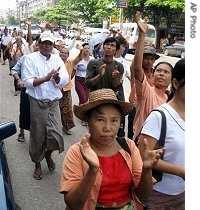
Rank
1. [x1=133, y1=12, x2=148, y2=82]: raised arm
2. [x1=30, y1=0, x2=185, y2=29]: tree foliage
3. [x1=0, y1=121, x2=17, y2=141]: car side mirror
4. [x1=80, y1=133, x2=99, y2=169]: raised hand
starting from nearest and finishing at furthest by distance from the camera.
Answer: [x1=80, y1=133, x2=99, y2=169]: raised hand → [x1=133, y1=12, x2=148, y2=82]: raised arm → [x1=0, y1=121, x2=17, y2=141]: car side mirror → [x1=30, y1=0, x2=185, y2=29]: tree foliage

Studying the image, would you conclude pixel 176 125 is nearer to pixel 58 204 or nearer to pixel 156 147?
pixel 156 147

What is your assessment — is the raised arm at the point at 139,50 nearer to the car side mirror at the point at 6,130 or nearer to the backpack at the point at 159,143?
the backpack at the point at 159,143

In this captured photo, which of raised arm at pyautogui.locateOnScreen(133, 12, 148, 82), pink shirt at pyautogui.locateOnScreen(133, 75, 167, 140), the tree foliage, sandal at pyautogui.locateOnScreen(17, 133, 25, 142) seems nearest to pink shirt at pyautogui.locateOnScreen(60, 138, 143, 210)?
raised arm at pyautogui.locateOnScreen(133, 12, 148, 82)

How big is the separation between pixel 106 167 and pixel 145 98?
134 centimetres

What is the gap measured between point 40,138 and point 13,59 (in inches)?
256

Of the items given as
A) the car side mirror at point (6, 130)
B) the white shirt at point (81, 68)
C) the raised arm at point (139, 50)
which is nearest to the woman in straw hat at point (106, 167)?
the raised arm at point (139, 50)

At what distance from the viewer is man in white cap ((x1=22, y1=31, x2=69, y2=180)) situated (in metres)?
4.16

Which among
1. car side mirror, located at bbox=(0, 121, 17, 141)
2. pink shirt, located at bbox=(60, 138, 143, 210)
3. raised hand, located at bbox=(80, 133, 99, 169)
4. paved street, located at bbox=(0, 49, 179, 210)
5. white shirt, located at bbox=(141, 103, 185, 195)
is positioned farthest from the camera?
paved street, located at bbox=(0, 49, 179, 210)

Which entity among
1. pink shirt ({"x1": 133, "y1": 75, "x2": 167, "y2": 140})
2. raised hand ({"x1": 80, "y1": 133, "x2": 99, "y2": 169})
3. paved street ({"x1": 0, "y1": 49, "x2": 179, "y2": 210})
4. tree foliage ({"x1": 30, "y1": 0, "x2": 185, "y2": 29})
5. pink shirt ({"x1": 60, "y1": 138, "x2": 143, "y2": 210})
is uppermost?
tree foliage ({"x1": 30, "y1": 0, "x2": 185, "y2": 29})

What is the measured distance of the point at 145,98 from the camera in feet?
10.5

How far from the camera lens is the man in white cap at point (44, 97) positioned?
4.16m

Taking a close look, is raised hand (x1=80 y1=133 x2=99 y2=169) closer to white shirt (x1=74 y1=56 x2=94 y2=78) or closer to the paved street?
the paved street

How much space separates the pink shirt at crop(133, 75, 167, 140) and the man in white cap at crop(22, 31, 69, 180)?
1150 millimetres

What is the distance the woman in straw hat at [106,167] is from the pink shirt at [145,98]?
1.00 meters
